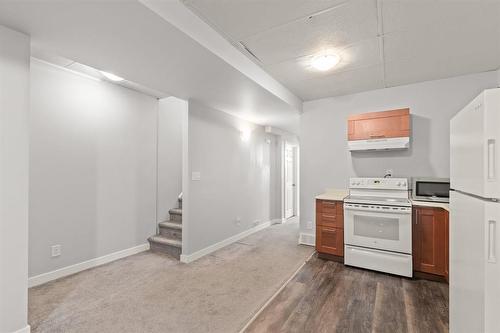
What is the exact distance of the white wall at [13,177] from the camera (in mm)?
1623

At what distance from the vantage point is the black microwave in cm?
289

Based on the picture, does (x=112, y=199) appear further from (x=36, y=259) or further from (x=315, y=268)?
(x=315, y=268)

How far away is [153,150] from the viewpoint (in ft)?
12.9

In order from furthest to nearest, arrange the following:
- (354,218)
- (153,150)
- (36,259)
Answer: (153,150)
(354,218)
(36,259)

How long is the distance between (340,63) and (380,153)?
62.5 inches

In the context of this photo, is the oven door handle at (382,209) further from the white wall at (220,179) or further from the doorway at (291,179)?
the doorway at (291,179)

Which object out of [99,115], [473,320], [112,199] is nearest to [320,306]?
[473,320]

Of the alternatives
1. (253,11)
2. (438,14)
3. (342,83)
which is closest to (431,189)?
(342,83)

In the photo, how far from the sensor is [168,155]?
13.8ft

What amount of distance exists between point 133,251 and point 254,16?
3.55 meters

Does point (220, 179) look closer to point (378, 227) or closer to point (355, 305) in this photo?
point (378, 227)

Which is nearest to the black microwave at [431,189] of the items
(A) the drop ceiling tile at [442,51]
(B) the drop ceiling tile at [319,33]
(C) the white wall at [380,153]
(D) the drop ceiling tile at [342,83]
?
(C) the white wall at [380,153]

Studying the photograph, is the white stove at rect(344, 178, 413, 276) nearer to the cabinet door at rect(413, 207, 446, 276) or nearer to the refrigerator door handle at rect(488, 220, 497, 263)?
the cabinet door at rect(413, 207, 446, 276)

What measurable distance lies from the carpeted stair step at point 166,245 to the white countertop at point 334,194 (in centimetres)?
224
